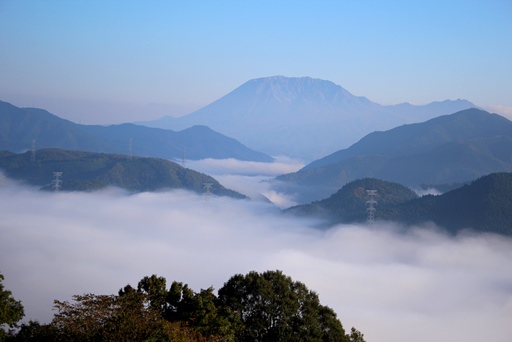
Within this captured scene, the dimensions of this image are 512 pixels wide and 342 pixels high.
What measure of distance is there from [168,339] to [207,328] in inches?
219

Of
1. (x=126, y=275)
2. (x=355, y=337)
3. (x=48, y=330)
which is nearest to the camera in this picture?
(x=48, y=330)

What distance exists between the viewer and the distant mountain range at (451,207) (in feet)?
422

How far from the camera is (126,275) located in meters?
122

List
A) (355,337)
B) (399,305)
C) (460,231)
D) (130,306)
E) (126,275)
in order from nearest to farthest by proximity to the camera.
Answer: (130,306)
(355,337)
(399,305)
(126,275)
(460,231)

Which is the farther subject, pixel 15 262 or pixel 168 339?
pixel 15 262

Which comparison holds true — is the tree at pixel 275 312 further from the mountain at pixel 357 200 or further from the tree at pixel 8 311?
the mountain at pixel 357 200

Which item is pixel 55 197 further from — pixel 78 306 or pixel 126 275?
pixel 78 306

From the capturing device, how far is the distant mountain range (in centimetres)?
12875

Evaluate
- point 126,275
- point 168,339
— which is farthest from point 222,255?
point 168,339

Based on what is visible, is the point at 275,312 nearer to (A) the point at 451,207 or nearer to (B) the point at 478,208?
(B) the point at 478,208

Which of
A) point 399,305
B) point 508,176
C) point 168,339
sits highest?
point 508,176

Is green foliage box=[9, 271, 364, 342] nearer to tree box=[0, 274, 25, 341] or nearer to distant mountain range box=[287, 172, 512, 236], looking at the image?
tree box=[0, 274, 25, 341]

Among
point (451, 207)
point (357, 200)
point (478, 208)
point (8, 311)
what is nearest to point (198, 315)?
point (8, 311)

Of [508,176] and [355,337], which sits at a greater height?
[508,176]
